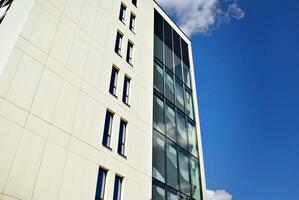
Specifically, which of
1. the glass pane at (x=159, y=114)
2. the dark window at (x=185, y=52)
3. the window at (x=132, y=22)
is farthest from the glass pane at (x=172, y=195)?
the dark window at (x=185, y=52)

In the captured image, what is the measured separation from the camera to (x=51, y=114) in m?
12.2

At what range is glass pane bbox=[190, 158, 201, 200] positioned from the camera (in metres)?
19.2

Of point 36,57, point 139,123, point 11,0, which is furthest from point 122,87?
point 11,0

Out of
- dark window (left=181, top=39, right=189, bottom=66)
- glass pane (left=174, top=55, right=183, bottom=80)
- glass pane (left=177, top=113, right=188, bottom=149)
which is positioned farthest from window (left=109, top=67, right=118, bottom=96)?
dark window (left=181, top=39, right=189, bottom=66)

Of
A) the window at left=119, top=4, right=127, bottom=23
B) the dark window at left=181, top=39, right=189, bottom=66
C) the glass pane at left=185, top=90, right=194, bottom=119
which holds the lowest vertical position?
the glass pane at left=185, top=90, right=194, bottom=119

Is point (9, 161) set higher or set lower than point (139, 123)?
lower

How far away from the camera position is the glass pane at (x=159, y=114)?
19.0 meters

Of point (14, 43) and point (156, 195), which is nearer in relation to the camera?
point (14, 43)

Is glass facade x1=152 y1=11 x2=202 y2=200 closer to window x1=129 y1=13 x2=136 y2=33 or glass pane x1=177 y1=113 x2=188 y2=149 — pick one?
glass pane x1=177 y1=113 x2=188 y2=149

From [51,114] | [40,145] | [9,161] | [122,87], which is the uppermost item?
[122,87]

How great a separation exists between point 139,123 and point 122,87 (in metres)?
2.57

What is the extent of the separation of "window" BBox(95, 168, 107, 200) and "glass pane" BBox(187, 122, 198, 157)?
9.21 m

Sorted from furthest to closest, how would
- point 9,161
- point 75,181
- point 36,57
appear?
point 36,57, point 75,181, point 9,161

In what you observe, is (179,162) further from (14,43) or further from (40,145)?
(14,43)
